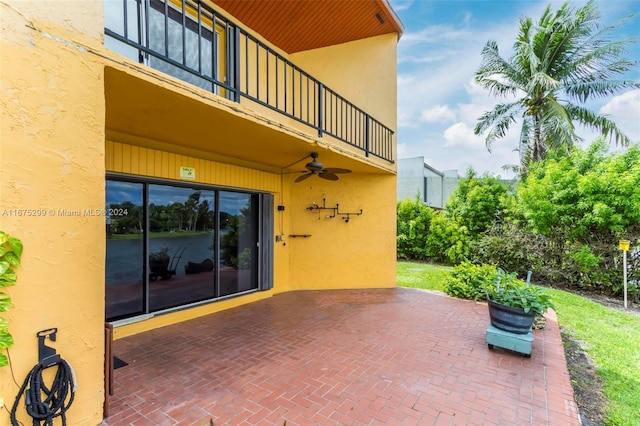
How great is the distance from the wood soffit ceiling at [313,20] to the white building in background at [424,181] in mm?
10255

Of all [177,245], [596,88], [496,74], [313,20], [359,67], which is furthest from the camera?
[496,74]

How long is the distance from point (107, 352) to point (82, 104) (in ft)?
6.45

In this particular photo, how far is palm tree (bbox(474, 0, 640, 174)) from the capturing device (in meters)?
9.82

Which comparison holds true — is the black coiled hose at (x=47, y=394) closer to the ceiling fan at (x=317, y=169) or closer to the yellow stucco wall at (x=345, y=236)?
the ceiling fan at (x=317, y=169)

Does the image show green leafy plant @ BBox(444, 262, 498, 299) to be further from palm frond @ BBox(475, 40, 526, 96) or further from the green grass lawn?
palm frond @ BBox(475, 40, 526, 96)

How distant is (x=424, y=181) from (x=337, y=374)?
15.1 m

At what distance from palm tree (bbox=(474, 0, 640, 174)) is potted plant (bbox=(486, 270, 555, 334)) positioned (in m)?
8.00

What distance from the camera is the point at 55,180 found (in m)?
2.10

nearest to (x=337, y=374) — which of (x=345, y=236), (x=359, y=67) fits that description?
(x=345, y=236)

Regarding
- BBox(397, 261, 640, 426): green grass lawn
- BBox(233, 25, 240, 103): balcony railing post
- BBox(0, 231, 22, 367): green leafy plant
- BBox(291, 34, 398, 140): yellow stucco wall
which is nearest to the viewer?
BBox(0, 231, 22, 367): green leafy plant

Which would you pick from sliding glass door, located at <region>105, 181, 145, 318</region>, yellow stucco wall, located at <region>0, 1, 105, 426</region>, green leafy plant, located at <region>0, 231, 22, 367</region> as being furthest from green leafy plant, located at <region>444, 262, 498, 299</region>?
green leafy plant, located at <region>0, 231, 22, 367</region>

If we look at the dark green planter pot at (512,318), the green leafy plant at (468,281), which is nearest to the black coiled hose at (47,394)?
the dark green planter pot at (512,318)

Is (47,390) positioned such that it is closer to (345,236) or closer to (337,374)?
(337,374)

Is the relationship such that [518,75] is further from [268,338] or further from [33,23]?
[33,23]
